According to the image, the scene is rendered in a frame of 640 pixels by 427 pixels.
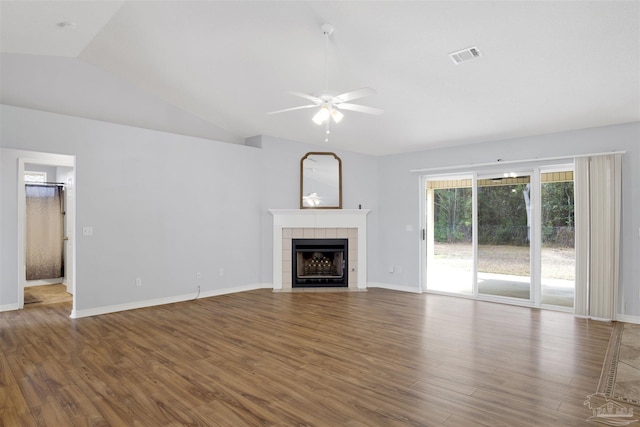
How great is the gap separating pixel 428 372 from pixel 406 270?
366 centimetres

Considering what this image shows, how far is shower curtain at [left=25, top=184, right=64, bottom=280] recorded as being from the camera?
6426 millimetres

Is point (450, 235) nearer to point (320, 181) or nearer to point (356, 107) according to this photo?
point (320, 181)

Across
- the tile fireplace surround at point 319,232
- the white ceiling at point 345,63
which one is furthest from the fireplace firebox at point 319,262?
the white ceiling at point 345,63

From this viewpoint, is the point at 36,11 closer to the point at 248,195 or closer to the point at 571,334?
the point at 248,195

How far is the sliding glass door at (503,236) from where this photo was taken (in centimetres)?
525

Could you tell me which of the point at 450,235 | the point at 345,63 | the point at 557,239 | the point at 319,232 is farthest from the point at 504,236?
the point at 345,63

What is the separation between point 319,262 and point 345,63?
393 cm

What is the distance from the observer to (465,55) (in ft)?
11.8

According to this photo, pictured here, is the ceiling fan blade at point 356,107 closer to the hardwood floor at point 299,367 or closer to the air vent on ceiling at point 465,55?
the air vent on ceiling at point 465,55

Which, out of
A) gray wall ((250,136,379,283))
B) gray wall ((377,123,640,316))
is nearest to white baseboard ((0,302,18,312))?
gray wall ((250,136,379,283))

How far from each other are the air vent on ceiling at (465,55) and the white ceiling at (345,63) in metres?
0.08

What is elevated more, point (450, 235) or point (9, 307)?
point (450, 235)

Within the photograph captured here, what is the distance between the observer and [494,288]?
5816 mm

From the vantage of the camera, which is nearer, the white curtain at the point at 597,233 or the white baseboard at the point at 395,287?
the white curtain at the point at 597,233
